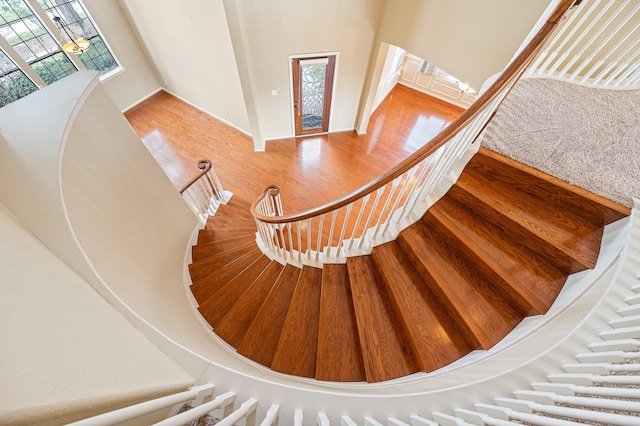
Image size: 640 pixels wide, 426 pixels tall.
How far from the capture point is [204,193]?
3.46 metres

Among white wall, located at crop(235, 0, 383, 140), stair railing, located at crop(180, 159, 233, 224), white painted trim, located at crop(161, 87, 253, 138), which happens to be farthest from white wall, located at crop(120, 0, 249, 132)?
stair railing, located at crop(180, 159, 233, 224)

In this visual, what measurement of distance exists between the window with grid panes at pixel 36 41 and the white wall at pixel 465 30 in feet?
19.2

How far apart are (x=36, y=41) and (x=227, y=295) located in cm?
612

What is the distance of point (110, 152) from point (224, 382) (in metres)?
1.74

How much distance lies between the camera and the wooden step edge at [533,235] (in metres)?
1.26

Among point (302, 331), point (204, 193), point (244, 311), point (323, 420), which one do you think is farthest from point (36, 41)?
point (323, 420)

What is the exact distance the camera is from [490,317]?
1.35 m

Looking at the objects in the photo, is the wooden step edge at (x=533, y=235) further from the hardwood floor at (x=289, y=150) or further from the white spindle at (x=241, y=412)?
the hardwood floor at (x=289, y=150)

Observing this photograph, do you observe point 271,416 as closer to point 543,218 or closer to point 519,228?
point 519,228

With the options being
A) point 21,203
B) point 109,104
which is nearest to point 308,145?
point 109,104

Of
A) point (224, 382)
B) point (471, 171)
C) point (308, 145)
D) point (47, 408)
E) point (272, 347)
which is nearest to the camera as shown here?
point (47, 408)

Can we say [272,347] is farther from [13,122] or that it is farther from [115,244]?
[13,122]

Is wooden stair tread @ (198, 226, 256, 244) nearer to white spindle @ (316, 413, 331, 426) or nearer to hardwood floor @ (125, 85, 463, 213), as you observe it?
hardwood floor @ (125, 85, 463, 213)

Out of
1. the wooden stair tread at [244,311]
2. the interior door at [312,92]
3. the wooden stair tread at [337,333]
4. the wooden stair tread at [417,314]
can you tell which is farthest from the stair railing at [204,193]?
the wooden stair tread at [417,314]
